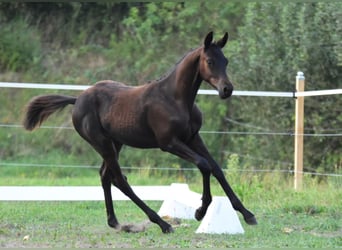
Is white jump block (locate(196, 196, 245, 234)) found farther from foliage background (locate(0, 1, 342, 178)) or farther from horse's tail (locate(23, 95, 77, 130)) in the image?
foliage background (locate(0, 1, 342, 178))

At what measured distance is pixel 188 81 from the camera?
658 centimetres

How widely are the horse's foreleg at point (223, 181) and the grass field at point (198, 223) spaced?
0.16 metres

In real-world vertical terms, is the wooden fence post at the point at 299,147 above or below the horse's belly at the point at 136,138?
below

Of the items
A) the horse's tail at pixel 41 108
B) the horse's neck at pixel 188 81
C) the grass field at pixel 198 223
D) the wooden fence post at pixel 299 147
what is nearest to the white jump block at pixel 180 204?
the grass field at pixel 198 223

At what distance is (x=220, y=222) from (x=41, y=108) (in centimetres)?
259

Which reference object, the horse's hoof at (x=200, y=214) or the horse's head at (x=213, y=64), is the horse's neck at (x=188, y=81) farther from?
the horse's hoof at (x=200, y=214)

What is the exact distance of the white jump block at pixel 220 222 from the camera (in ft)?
20.9

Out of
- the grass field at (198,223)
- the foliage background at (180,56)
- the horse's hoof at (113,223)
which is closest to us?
the grass field at (198,223)

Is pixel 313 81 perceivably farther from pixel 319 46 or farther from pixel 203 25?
pixel 203 25

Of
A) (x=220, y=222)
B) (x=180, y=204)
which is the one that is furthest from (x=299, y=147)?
(x=220, y=222)

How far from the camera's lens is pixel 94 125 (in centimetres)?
714

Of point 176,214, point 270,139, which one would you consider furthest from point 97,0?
point 176,214

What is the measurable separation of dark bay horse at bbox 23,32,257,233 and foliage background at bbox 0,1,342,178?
3599 millimetres

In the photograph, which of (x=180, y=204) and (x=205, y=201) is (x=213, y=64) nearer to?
(x=205, y=201)
